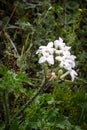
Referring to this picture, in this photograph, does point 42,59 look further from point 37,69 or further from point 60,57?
point 37,69

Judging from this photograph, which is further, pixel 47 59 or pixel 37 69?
pixel 37 69

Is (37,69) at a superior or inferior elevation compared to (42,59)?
inferior

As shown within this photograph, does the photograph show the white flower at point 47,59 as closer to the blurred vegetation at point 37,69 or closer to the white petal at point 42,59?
the white petal at point 42,59

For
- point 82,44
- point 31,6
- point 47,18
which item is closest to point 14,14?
point 31,6

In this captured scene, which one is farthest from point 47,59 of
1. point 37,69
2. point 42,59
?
point 37,69

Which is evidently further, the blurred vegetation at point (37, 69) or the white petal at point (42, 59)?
the blurred vegetation at point (37, 69)

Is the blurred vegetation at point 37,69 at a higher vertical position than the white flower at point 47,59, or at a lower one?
lower

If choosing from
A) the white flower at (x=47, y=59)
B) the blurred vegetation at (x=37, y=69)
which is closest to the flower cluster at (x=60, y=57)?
the white flower at (x=47, y=59)

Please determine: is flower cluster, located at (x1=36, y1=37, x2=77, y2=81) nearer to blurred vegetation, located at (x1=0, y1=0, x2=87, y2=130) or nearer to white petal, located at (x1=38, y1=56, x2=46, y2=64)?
white petal, located at (x1=38, y1=56, x2=46, y2=64)

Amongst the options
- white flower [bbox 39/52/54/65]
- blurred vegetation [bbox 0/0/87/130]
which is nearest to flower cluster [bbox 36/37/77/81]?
white flower [bbox 39/52/54/65]
